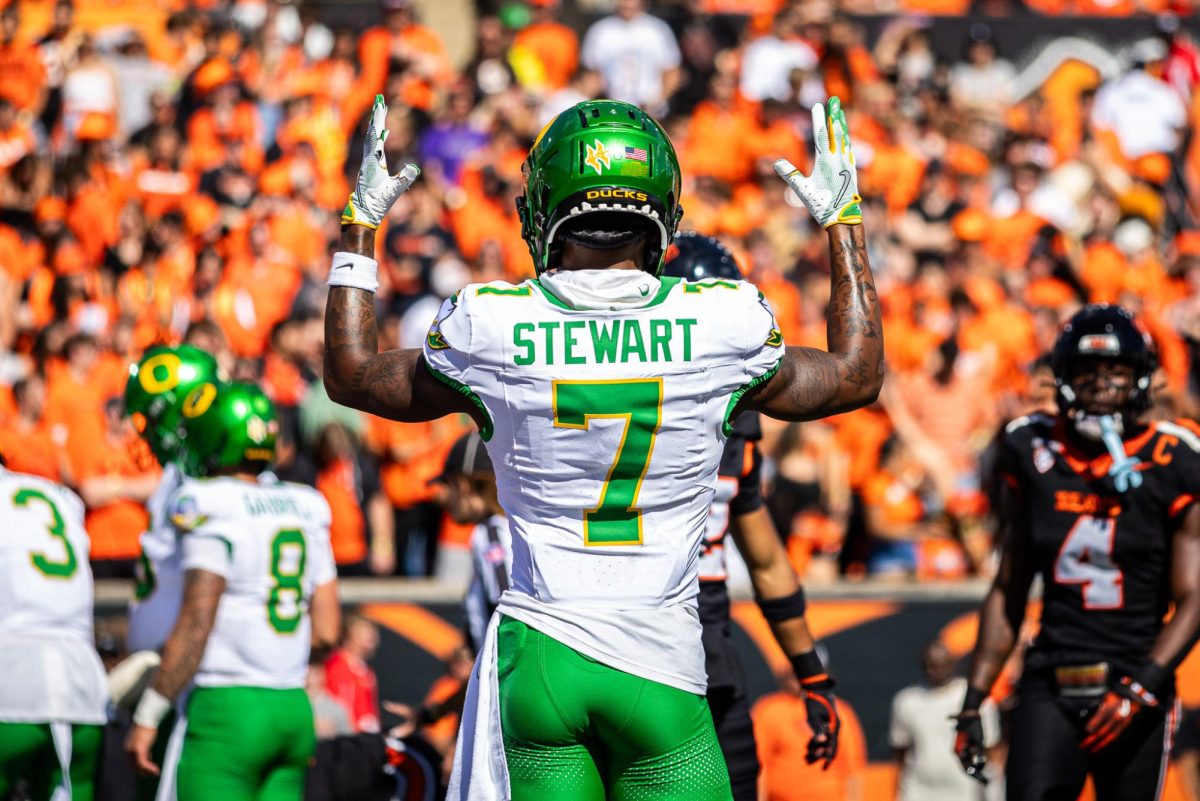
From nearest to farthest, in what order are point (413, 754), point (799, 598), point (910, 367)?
point (799, 598)
point (413, 754)
point (910, 367)

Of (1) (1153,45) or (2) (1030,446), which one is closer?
(2) (1030,446)

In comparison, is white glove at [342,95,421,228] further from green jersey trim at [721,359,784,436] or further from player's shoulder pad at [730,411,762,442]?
player's shoulder pad at [730,411,762,442]

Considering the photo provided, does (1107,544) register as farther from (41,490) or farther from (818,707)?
(41,490)

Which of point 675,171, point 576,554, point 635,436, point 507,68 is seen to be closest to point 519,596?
point 576,554

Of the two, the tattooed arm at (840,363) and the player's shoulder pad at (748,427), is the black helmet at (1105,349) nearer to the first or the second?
the player's shoulder pad at (748,427)

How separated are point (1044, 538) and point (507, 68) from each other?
1030cm

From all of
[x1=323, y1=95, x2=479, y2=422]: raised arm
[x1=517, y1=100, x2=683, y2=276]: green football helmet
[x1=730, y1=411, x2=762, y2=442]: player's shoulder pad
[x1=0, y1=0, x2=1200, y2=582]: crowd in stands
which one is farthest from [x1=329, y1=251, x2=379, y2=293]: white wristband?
[x1=0, y1=0, x2=1200, y2=582]: crowd in stands

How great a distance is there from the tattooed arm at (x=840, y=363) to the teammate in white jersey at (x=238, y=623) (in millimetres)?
2585

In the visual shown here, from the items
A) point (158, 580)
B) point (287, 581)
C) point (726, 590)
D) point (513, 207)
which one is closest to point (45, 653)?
point (158, 580)

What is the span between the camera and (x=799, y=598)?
5.86 m

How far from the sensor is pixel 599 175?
4094 millimetres

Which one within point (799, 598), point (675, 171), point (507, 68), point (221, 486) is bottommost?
point (799, 598)

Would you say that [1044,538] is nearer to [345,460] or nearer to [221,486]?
[221,486]

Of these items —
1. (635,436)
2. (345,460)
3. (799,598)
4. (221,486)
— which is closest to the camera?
(635,436)
